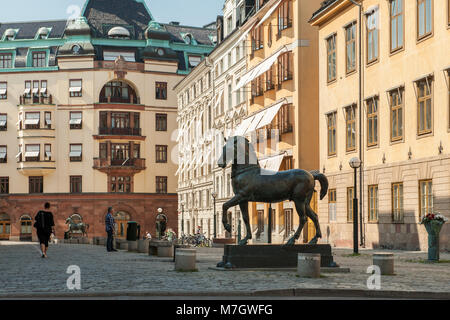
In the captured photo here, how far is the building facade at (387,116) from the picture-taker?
32.0 meters

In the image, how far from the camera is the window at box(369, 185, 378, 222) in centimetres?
3800

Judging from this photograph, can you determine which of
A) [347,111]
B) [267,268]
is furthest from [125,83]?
[267,268]

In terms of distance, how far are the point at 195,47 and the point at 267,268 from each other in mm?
83386

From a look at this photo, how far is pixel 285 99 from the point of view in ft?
169

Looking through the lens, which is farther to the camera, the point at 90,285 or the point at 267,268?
the point at 267,268

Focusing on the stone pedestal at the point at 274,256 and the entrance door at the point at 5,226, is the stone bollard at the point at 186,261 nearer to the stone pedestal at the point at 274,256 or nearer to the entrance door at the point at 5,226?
the stone pedestal at the point at 274,256

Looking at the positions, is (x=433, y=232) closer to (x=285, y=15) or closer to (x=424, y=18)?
(x=424, y=18)

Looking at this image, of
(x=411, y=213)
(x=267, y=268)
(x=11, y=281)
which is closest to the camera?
(x=11, y=281)

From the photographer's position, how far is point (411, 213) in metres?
33.8

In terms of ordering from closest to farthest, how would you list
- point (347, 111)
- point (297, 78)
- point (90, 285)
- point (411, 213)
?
point (90, 285), point (411, 213), point (347, 111), point (297, 78)
